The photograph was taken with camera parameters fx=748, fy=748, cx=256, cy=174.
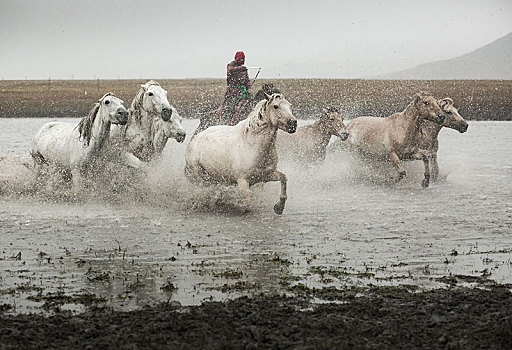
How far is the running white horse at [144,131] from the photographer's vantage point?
38.7ft

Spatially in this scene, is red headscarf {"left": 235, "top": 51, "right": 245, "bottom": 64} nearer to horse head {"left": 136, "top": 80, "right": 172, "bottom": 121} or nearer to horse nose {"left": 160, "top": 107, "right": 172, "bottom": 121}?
horse head {"left": 136, "top": 80, "right": 172, "bottom": 121}

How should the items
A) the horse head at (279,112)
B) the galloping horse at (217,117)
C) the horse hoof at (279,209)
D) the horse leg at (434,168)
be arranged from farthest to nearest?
the horse leg at (434,168) → the galloping horse at (217,117) → the horse hoof at (279,209) → the horse head at (279,112)

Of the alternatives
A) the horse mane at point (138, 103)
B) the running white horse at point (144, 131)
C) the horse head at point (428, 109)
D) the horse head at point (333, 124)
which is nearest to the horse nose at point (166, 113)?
the running white horse at point (144, 131)

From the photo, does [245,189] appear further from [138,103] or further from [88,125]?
[88,125]

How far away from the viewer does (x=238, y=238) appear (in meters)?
9.44

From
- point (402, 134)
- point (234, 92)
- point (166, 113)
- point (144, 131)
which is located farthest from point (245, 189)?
point (402, 134)

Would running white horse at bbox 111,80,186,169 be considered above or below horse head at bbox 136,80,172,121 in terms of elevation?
below

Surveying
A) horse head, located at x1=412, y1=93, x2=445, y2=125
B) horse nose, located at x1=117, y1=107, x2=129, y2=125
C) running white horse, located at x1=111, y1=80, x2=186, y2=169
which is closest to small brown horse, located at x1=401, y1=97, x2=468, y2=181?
horse head, located at x1=412, y1=93, x2=445, y2=125

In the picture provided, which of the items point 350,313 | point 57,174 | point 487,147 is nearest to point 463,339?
point 350,313

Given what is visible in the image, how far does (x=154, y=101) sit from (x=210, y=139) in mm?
1056

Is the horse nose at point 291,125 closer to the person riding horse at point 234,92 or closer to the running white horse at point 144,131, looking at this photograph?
the running white horse at point 144,131

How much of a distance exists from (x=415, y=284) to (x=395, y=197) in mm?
6165

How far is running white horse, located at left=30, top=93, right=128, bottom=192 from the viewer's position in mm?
11602

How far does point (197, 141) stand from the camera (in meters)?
12.1
